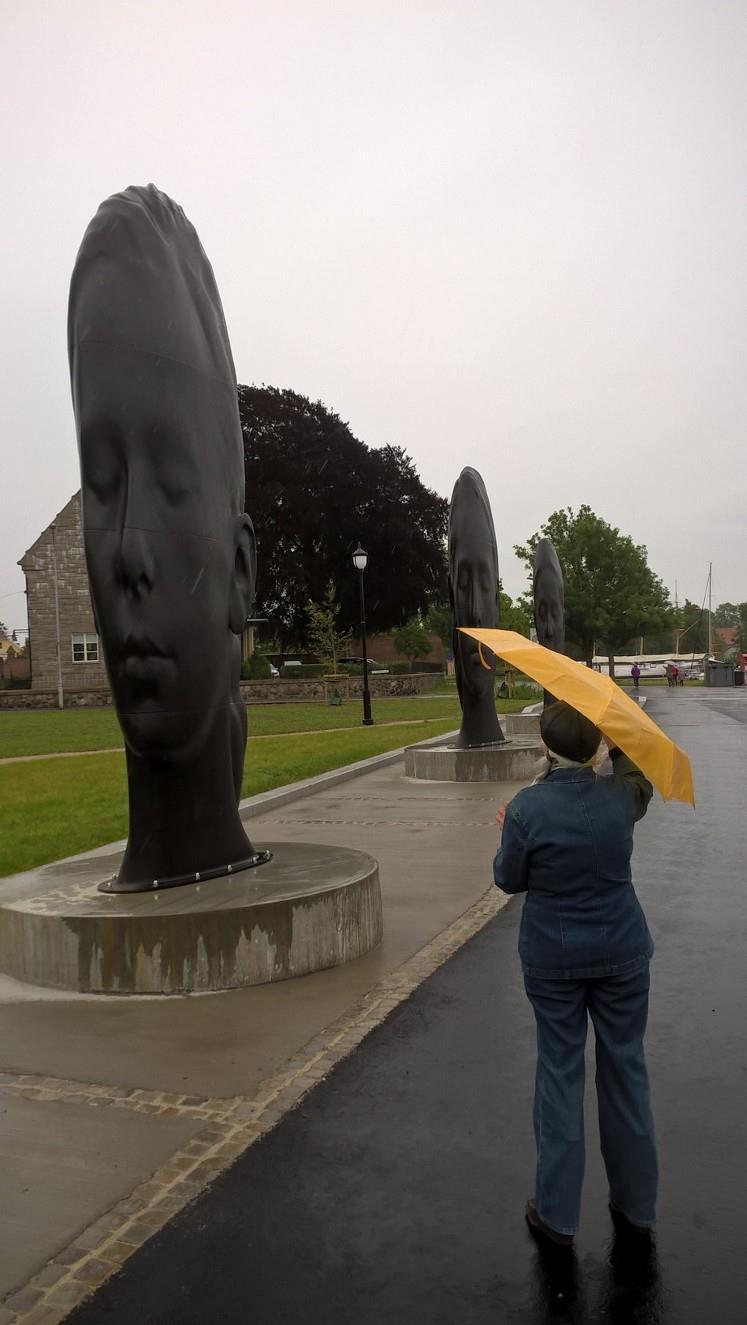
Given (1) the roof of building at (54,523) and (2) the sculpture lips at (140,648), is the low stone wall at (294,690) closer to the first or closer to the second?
(1) the roof of building at (54,523)

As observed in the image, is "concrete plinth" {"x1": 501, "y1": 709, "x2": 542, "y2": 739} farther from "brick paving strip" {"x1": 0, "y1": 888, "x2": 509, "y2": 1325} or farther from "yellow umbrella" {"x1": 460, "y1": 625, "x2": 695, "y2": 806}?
"yellow umbrella" {"x1": 460, "y1": 625, "x2": 695, "y2": 806}

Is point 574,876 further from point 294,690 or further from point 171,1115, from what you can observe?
point 294,690

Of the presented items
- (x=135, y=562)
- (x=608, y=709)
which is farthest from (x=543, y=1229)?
(x=135, y=562)

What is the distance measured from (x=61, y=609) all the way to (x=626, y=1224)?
47881mm

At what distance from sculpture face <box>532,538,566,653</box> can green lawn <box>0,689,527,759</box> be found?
408 cm

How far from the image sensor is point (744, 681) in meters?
60.3

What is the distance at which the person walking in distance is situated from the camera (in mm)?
3180

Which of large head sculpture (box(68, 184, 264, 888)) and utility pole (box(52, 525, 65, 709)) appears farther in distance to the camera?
utility pole (box(52, 525, 65, 709))

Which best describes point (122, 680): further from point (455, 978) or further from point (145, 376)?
point (455, 978)

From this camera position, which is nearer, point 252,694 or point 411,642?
point 252,694

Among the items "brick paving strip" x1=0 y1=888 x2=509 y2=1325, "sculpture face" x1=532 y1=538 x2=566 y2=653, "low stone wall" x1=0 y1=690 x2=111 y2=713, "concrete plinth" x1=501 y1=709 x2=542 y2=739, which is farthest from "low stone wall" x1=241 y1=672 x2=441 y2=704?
"brick paving strip" x1=0 y1=888 x2=509 y2=1325

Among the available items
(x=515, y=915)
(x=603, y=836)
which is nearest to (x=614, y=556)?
(x=515, y=915)

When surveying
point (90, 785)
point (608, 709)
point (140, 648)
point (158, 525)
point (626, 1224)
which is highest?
point (158, 525)

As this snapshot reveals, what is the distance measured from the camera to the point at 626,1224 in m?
3.27
